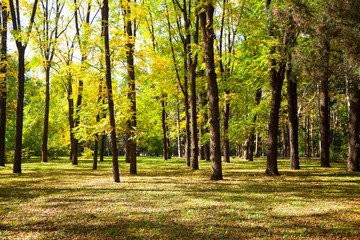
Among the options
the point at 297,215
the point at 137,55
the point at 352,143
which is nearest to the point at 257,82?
the point at 352,143

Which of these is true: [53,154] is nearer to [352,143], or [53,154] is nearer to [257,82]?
[257,82]

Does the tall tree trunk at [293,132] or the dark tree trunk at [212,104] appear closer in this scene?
the dark tree trunk at [212,104]

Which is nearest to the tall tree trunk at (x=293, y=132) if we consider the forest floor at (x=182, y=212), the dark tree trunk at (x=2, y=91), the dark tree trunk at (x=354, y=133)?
the dark tree trunk at (x=354, y=133)

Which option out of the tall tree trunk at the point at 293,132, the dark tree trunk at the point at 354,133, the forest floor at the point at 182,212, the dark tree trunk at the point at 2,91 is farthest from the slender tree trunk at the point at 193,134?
the dark tree trunk at the point at 2,91

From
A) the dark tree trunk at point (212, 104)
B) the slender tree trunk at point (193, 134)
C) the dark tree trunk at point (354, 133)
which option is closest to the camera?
the dark tree trunk at point (212, 104)

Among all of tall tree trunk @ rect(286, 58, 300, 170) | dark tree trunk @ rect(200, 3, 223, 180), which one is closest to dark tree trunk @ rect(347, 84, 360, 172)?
tall tree trunk @ rect(286, 58, 300, 170)

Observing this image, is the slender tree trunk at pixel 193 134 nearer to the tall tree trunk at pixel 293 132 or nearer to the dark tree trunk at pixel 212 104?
the dark tree trunk at pixel 212 104

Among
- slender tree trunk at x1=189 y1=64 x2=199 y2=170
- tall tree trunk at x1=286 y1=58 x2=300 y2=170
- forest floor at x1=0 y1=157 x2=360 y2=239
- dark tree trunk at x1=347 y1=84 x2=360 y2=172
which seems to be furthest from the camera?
slender tree trunk at x1=189 y1=64 x2=199 y2=170

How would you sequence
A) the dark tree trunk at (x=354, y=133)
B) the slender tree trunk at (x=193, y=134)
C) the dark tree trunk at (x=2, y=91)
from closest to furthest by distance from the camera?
the dark tree trunk at (x=354, y=133)
the slender tree trunk at (x=193, y=134)
the dark tree trunk at (x=2, y=91)

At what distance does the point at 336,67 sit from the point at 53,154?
29.6m

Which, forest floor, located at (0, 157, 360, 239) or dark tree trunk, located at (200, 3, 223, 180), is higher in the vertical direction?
dark tree trunk, located at (200, 3, 223, 180)

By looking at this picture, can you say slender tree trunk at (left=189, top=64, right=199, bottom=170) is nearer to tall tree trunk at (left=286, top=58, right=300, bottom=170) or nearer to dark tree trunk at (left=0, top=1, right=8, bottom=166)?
tall tree trunk at (left=286, top=58, right=300, bottom=170)

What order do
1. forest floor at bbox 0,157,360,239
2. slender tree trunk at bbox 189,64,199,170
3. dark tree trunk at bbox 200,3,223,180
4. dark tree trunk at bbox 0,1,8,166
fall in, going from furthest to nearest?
dark tree trunk at bbox 0,1,8,166 < slender tree trunk at bbox 189,64,199,170 < dark tree trunk at bbox 200,3,223,180 < forest floor at bbox 0,157,360,239

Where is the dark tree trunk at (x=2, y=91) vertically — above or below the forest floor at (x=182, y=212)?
above
